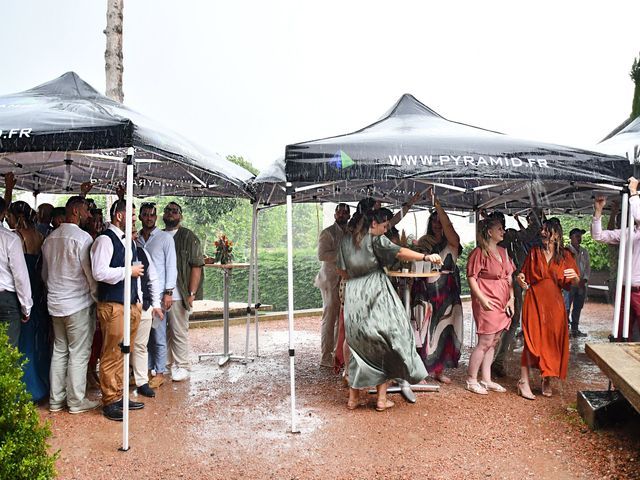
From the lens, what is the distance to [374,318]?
4.95 meters

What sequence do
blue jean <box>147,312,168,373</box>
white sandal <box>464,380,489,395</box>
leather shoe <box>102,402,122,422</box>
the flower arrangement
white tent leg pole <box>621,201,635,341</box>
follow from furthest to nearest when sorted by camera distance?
1. the flower arrangement
2. blue jean <box>147,312,168,373</box>
3. white sandal <box>464,380,489,395</box>
4. white tent leg pole <box>621,201,635,341</box>
5. leather shoe <box>102,402,122,422</box>

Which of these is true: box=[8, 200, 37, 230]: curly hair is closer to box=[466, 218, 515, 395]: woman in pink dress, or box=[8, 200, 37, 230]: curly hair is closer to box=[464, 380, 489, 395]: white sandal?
box=[466, 218, 515, 395]: woman in pink dress

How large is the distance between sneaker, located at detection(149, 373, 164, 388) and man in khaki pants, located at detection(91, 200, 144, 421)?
0.93 metres

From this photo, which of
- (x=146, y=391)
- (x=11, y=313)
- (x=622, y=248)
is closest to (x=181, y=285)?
(x=146, y=391)

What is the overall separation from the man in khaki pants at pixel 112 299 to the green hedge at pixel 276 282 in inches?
357

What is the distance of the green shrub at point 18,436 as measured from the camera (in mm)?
Answer: 2477

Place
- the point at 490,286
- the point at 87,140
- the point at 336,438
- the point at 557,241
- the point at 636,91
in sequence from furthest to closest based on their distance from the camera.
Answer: the point at 636,91
the point at 490,286
the point at 557,241
the point at 336,438
the point at 87,140

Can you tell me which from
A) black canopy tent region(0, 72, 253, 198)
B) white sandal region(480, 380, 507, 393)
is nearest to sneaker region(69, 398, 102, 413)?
black canopy tent region(0, 72, 253, 198)

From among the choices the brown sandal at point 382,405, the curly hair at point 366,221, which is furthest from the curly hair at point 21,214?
the brown sandal at point 382,405

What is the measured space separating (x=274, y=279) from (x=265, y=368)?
7.22m

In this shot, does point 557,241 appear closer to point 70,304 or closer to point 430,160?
point 430,160

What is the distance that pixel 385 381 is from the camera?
199 inches

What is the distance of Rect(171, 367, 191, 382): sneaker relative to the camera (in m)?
6.18

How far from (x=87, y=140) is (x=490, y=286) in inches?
149
